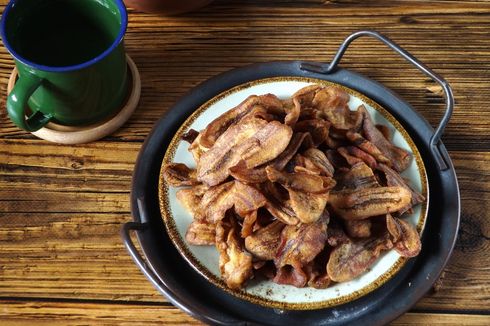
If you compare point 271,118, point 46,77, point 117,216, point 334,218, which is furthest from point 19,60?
point 334,218

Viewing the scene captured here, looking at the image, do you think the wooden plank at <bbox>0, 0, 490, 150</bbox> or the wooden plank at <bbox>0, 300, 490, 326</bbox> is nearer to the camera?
the wooden plank at <bbox>0, 300, 490, 326</bbox>

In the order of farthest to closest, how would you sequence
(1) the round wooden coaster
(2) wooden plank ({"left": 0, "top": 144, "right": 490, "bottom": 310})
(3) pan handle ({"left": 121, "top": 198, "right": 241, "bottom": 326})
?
(1) the round wooden coaster, (2) wooden plank ({"left": 0, "top": 144, "right": 490, "bottom": 310}), (3) pan handle ({"left": 121, "top": 198, "right": 241, "bottom": 326})

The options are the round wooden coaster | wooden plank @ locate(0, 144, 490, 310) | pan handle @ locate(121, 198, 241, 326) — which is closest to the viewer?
pan handle @ locate(121, 198, 241, 326)

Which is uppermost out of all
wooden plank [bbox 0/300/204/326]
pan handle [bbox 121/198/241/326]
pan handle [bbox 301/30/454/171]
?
pan handle [bbox 301/30/454/171]

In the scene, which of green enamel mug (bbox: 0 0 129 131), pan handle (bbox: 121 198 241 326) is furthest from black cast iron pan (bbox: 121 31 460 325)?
green enamel mug (bbox: 0 0 129 131)

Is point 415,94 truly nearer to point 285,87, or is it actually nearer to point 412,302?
point 285,87

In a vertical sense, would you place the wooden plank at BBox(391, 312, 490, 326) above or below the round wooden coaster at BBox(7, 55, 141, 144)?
above

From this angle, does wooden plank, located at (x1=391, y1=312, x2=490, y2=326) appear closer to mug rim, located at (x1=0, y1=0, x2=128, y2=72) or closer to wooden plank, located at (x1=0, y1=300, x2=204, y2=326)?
wooden plank, located at (x1=0, y1=300, x2=204, y2=326)

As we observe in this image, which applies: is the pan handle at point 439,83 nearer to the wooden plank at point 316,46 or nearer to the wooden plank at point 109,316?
the wooden plank at point 316,46
